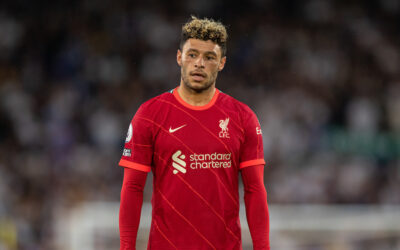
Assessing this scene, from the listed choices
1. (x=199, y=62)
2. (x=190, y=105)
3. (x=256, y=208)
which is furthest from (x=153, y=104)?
(x=256, y=208)

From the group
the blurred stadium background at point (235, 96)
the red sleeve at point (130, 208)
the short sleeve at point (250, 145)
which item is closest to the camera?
the red sleeve at point (130, 208)

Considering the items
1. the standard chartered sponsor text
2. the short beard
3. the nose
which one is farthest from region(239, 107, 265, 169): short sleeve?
the nose

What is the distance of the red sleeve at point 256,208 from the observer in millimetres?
3578

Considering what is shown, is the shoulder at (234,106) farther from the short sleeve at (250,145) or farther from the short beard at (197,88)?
the short beard at (197,88)

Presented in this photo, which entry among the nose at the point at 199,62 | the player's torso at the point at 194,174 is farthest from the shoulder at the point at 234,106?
the nose at the point at 199,62

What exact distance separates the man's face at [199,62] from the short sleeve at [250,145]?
294 millimetres

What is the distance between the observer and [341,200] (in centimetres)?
1132

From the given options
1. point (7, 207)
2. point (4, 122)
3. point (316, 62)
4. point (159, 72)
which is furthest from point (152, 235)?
point (316, 62)

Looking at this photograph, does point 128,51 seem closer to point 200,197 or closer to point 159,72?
point 159,72

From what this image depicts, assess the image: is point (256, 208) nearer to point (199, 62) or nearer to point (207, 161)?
point (207, 161)

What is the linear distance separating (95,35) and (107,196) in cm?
434

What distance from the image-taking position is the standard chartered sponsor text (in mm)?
3514

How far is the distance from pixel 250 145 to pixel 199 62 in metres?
0.53

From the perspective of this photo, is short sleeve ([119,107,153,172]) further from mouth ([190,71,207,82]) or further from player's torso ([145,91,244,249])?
mouth ([190,71,207,82])
